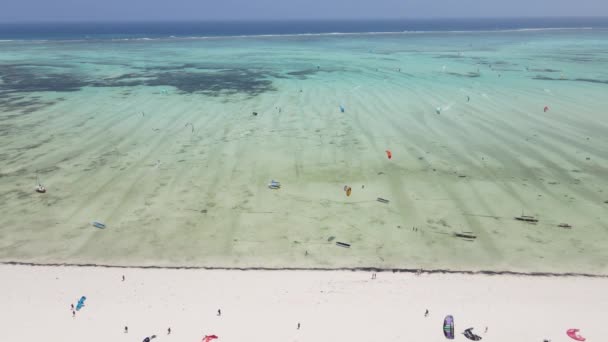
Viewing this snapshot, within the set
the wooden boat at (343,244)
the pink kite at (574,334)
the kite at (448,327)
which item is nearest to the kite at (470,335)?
the kite at (448,327)

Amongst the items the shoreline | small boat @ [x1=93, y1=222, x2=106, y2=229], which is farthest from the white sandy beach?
small boat @ [x1=93, y1=222, x2=106, y2=229]

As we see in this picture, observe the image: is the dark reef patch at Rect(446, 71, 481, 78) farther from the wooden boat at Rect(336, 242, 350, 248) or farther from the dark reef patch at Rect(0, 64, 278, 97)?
the wooden boat at Rect(336, 242, 350, 248)

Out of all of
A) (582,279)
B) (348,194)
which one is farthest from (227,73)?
(582,279)

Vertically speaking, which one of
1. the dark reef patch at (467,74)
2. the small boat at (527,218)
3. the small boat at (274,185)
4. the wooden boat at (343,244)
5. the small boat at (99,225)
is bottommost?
the wooden boat at (343,244)

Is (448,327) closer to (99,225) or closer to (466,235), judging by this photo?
(466,235)

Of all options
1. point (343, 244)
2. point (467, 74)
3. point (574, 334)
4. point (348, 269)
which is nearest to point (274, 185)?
point (343, 244)

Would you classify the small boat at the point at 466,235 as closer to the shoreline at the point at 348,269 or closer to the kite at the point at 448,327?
the shoreline at the point at 348,269
